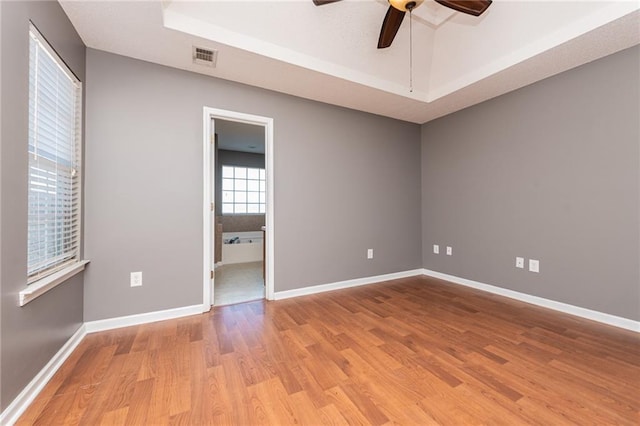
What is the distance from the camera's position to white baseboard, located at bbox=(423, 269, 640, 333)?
7.50 ft

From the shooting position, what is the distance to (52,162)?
1735 mm

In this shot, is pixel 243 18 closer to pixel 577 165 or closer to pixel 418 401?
pixel 418 401

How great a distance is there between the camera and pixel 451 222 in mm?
3801

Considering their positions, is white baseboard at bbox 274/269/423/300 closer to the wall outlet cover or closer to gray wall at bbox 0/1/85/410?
the wall outlet cover

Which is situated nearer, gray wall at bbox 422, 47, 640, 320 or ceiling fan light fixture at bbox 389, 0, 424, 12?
ceiling fan light fixture at bbox 389, 0, 424, 12

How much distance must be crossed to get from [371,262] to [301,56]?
265 cm

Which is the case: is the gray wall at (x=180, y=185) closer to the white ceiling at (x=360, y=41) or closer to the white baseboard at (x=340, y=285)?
the white baseboard at (x=340, y=285)

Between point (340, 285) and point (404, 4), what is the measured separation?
290 centimetres

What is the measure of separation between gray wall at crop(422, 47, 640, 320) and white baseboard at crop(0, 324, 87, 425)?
4.09 meters

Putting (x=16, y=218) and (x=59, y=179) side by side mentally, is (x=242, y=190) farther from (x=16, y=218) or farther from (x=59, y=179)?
(x=16, y=218)

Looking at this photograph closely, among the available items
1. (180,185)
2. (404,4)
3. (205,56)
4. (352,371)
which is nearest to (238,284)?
(180,185)

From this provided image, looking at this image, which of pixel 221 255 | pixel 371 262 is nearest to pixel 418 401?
pixel 371 262

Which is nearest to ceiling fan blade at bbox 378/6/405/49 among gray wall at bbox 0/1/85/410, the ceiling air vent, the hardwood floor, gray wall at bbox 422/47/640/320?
the ceiling air vent

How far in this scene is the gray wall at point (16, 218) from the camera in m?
1.23
